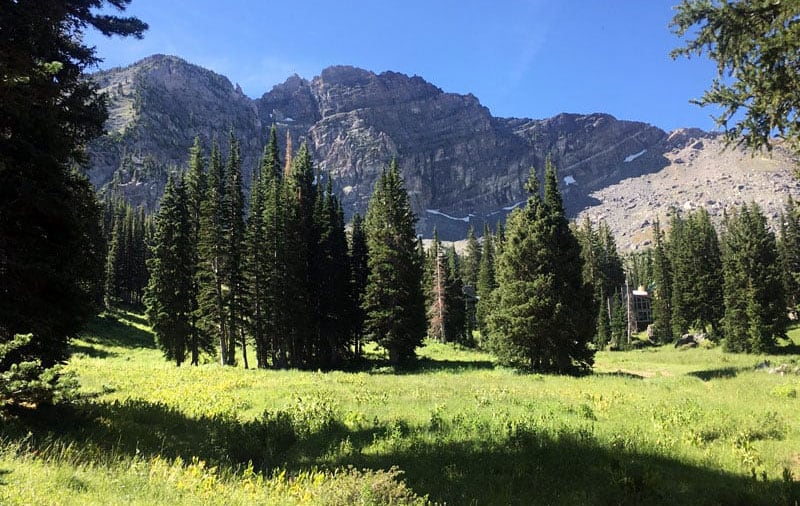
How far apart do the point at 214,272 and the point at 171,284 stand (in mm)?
4925

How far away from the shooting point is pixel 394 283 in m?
38.4

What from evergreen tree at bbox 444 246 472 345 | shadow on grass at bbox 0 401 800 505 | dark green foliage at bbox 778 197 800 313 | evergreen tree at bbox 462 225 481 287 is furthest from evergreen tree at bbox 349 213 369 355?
dark green foliage at bbox 778 197 800 313

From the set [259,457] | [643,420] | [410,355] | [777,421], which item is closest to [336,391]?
[259,457]

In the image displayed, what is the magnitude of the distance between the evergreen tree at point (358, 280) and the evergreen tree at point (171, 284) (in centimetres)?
1469

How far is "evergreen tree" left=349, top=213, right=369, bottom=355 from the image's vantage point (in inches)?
1711

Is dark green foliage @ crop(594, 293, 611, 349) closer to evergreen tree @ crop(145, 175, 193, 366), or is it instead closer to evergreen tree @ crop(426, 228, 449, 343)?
evergreen tree @ crop(426, 228, 449, 343)

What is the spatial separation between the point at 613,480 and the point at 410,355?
30571 mm

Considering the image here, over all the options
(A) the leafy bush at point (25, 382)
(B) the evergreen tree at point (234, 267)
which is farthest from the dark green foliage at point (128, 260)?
(A) the leafy bush at point (25, 382)

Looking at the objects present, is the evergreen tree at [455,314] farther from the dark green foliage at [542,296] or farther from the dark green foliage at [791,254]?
the dark green foliage at [791,254]

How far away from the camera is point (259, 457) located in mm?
9586

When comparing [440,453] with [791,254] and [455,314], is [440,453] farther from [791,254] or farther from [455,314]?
[791,254]

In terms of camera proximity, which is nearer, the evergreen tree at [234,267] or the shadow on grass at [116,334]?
the evergreen tree at [234,267]

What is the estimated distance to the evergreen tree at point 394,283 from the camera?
37.6 meters

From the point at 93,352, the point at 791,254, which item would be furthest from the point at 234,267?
the point at 791,254
